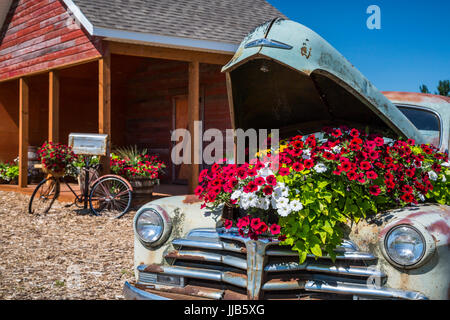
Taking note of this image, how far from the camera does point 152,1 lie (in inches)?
398

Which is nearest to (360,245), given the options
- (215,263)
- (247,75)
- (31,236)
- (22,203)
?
(215,263)

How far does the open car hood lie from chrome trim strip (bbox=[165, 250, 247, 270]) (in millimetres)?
1084

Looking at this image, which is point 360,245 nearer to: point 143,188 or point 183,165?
point 143,188

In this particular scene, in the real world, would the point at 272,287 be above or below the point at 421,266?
below

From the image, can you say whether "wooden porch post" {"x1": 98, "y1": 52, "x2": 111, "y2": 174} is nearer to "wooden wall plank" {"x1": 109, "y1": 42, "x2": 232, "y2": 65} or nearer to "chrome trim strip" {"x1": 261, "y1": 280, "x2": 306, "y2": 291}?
"wooden wall plank" {"x1": 109, "y1": 42, "x2": 232, "y2": 65}

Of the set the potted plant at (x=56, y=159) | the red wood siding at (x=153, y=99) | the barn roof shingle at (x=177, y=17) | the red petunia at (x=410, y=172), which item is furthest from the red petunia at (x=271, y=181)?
the red wood siding at (x=153, y=99)

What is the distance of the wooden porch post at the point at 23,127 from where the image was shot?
421 inches

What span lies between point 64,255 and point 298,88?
11.2 ft

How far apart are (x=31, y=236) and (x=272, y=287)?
15.8 feet

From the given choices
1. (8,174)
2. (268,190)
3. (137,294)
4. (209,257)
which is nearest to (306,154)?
(268,190)

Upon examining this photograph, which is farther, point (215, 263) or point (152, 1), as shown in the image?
point (152, 1)

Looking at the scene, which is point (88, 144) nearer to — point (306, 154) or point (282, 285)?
point (306, 154)

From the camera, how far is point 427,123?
3.93m

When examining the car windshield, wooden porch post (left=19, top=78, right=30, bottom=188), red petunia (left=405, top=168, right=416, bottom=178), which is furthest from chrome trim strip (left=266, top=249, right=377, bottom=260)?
wooden porch post (left=19, top=78, right=30, bottom=188)
